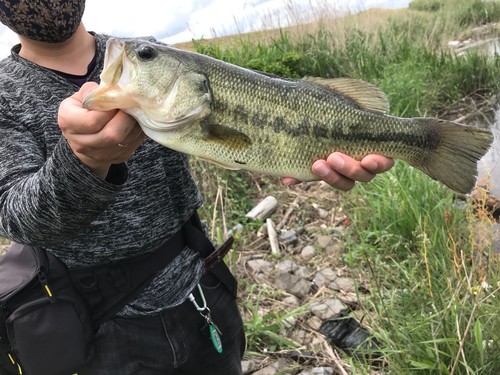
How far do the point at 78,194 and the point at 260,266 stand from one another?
3046 millimetres

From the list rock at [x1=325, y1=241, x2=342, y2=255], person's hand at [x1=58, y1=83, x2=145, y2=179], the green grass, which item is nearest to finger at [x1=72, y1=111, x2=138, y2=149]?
person's hand at [x1=58, y1=83, x2=145, y2=179]

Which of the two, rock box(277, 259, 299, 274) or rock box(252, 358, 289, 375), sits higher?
rock box(252, 358, 289, 375)

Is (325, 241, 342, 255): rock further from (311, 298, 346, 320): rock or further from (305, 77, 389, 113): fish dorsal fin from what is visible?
(305, 77, 389, 113): fish dorsal fin

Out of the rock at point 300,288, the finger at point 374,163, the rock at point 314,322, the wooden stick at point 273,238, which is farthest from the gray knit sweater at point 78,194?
the wooden stick at point 273,238

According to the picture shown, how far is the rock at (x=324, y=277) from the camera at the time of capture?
395 centimetres

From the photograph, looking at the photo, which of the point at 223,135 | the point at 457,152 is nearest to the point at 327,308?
the point at 457,152

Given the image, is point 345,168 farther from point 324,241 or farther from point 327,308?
point 324,241

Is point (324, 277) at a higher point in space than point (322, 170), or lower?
lower

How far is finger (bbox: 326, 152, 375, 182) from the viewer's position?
6.40 feet

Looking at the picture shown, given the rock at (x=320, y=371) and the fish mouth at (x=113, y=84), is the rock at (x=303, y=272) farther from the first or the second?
the fish mouth at (x=113, y=84)

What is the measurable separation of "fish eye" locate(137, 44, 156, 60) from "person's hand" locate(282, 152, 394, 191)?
2.55ft

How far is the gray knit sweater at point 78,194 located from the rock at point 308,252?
2.39 m

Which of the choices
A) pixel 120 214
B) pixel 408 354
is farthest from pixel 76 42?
pixel 408 354

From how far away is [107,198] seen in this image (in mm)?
1453
